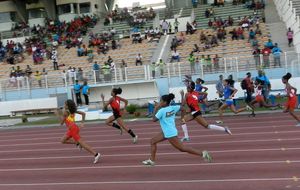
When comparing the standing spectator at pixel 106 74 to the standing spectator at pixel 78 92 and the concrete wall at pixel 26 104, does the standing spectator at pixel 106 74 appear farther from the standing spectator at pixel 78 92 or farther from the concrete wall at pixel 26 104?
the concrete wall at pixel 26 104

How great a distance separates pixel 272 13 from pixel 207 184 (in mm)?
33907

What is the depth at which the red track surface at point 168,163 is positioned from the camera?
398 inches

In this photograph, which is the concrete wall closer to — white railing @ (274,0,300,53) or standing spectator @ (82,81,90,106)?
standing spectator @ (82,81,90,106)

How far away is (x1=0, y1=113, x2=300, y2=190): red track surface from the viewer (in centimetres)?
1010

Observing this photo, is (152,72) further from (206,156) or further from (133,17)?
(206,156)

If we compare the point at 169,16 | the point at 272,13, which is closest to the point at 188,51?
the point at 272,13

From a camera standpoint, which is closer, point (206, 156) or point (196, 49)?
point (206, 156)

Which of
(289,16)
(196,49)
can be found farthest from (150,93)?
(289,16)

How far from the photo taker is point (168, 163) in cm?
1212

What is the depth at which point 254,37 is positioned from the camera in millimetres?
35969

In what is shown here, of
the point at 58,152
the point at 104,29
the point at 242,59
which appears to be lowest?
the point at 58,152

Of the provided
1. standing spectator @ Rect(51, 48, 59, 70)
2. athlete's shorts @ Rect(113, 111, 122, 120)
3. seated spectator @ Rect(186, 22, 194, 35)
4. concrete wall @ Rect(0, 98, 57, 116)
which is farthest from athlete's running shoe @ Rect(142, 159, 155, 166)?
seated spectator @ Rect(186, 22, 194, 35)

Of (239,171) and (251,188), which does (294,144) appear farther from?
(251,188)

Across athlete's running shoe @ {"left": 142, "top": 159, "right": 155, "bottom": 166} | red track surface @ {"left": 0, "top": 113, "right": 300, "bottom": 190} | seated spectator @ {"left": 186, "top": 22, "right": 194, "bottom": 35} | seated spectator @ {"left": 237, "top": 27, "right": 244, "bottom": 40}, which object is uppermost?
seated spectator @ {"left": 186, "top": 22, "right": 194, "bottom": 35}
